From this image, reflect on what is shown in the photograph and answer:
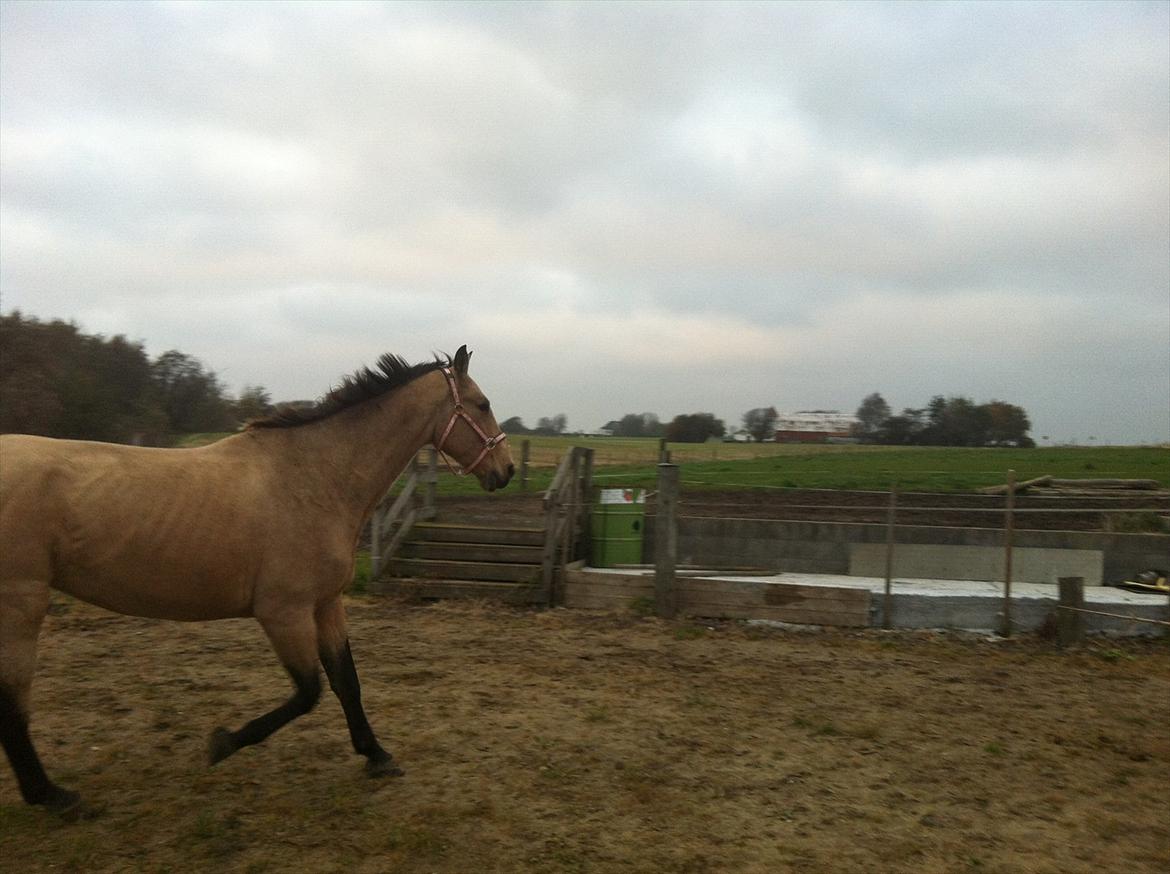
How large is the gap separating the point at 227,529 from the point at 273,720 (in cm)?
91

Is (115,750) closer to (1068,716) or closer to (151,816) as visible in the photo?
(151,816)

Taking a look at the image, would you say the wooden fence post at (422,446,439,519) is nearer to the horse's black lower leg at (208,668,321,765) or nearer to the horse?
the horse

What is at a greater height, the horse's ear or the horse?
the horse's ear

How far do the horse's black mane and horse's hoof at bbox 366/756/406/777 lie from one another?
165 cm

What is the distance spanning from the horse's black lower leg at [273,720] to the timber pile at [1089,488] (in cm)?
1118

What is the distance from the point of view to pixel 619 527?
9.88 m

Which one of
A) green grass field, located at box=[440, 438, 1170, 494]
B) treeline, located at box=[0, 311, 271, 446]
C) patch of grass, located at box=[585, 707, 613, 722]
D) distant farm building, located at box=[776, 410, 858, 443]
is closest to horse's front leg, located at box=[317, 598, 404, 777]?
patch of grass, located at box=[585, 707, 613, 722]

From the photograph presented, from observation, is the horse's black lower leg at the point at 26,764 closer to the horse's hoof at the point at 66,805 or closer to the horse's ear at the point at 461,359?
the horse's hoof at the point at 66,805

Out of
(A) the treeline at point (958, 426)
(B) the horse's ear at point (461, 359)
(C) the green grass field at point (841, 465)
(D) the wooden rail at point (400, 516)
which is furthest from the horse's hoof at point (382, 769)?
(A) the treeline at point (958, 426)

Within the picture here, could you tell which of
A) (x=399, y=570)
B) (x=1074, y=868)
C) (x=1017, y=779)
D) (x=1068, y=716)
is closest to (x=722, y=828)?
(x=1074, y=868)

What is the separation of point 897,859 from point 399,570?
7.02m

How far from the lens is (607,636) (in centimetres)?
744

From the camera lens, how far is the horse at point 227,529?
3.27m

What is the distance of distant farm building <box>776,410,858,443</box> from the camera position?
97.8 feet
